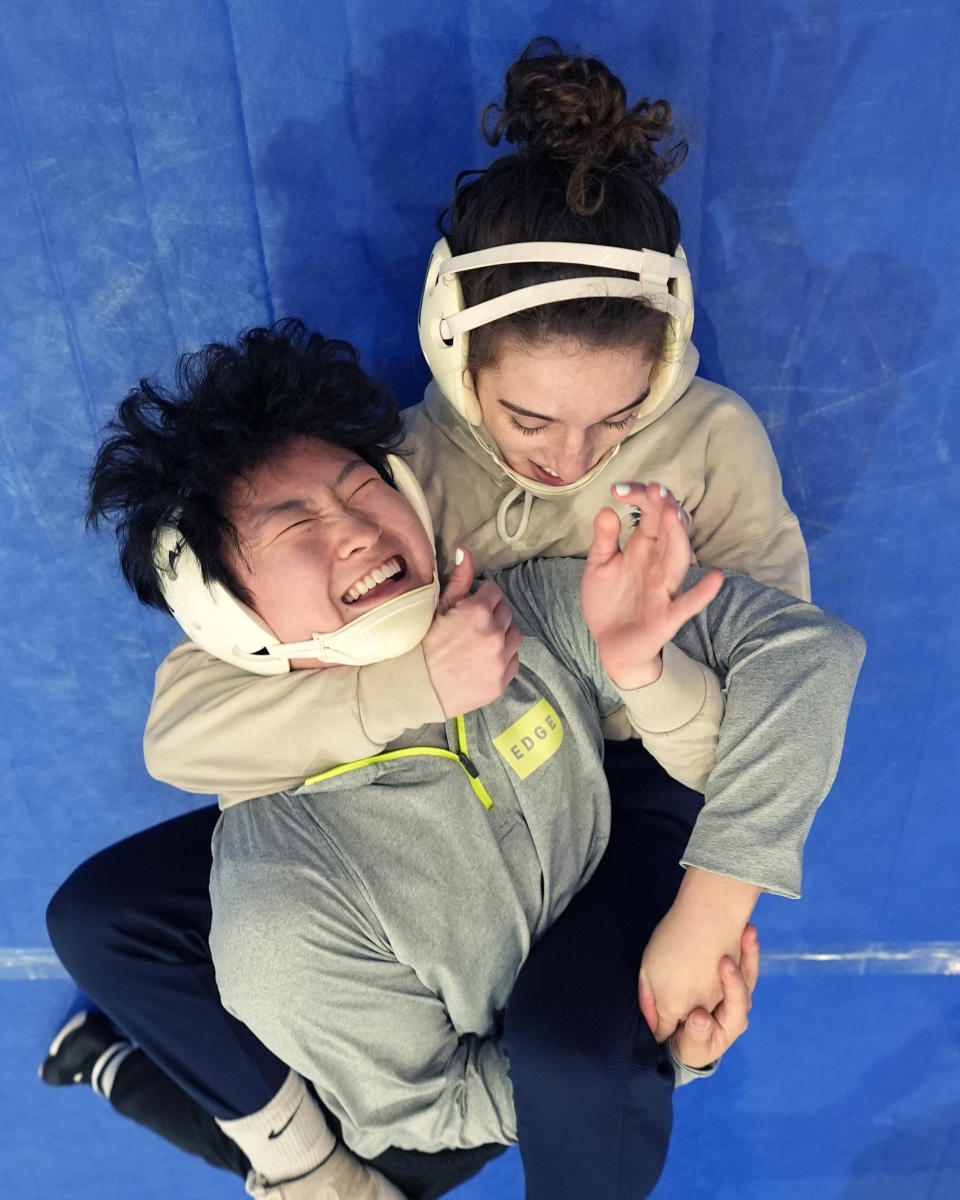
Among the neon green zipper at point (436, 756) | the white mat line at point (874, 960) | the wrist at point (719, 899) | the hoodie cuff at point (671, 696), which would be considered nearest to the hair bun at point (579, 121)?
the hoodie cuff at point (671, 696)

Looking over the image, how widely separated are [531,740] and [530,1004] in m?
0.29

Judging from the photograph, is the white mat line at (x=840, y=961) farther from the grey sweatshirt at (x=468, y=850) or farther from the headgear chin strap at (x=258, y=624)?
the headgear chin strap at (x=258, y=624)

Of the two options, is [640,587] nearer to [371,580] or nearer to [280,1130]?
[371,580]

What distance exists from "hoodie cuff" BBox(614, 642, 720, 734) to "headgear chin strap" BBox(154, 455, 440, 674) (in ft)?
0.75

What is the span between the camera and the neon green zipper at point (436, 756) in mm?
1030

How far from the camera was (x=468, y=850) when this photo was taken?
1027 millimetres

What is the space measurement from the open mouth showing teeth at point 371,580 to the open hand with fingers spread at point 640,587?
0.71ft

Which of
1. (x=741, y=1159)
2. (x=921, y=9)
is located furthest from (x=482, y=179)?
(x=741, y=1159)

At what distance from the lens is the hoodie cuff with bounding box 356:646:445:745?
3.15 ft

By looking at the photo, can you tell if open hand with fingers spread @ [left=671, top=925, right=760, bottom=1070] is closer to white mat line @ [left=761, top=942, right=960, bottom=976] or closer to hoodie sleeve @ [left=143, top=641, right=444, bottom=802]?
hoodie sleeve @ [left=143, top=641, right=444, bottom=802]

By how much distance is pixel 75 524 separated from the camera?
4.15 feet

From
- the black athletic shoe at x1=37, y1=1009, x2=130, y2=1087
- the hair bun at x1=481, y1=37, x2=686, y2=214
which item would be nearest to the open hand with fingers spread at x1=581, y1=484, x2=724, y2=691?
the hair bun at x1=481, y1=37, x2=686, y2=214

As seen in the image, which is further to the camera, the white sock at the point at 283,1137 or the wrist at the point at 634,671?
the white sock at the point at 283,1137

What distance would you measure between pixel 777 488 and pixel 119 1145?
61.2 inches
